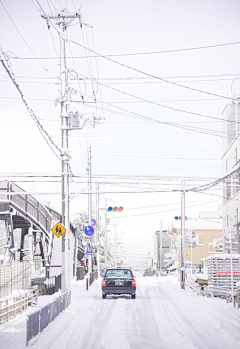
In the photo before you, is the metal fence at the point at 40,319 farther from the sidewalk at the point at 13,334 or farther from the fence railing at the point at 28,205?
the fence railing at the point at 28,205

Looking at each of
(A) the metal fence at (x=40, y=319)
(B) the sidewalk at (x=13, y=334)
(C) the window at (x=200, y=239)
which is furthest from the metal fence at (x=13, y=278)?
(C) the window at (x=200, y=239)

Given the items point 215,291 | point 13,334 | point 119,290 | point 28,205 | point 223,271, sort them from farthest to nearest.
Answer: point 28,205, point 223,271, point 215,291, point 119,290, point 13,334

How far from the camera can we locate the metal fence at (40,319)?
10.5 metres

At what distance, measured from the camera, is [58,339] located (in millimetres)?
11305

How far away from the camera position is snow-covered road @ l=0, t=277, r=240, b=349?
1069cm

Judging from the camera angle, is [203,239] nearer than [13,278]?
No

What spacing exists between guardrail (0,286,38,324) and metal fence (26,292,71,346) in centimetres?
140

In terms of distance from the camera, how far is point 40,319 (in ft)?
39.4

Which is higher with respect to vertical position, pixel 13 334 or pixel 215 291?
pixel 13 334

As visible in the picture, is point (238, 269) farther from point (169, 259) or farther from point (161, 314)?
point (169, 259)

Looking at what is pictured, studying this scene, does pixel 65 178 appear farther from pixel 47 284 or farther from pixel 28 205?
pixel 28 205

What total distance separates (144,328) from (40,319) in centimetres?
294

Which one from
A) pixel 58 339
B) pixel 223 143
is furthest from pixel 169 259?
pixel 58 339

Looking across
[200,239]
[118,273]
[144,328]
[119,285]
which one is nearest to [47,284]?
[118,273]
